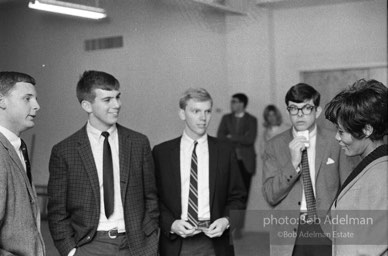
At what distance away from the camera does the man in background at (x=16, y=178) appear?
247 centimetres

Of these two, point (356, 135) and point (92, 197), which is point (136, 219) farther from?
point (356, 135)

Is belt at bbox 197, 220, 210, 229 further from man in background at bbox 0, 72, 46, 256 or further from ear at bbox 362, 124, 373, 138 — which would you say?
ear at bbox 362, 124, 373, 138

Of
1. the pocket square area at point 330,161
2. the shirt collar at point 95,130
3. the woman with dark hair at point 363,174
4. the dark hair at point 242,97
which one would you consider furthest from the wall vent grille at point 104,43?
the dark hair at point 242,97

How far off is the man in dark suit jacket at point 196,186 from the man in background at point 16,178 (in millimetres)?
840

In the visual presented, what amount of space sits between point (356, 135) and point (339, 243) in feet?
1.46

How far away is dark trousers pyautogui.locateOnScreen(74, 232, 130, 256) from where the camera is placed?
303 centimetres

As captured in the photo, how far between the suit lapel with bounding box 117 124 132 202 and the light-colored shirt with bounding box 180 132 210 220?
34cm

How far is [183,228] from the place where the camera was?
3146 mm

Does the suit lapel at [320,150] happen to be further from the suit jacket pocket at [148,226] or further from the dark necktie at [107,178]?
the dark necktie at [107,178]

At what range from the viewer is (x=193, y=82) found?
17.1 feet

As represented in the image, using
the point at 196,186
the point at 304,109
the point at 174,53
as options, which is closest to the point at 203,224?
the point at 196,186

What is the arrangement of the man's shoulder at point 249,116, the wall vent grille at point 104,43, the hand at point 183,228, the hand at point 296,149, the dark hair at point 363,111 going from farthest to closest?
1. the man's shoulder at point 249,116
2. the wall vent grille at point 104,43
3. the hand at point 183,228
4. the hand at point 296,149
5. the dark hair at point 363,111

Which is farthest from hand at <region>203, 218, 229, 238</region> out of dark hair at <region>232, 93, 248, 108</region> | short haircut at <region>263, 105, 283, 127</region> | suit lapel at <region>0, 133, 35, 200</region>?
short haircut at <region>263, 105, 283, 127</region>

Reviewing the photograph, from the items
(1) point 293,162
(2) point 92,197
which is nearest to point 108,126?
(2) point 92,197
